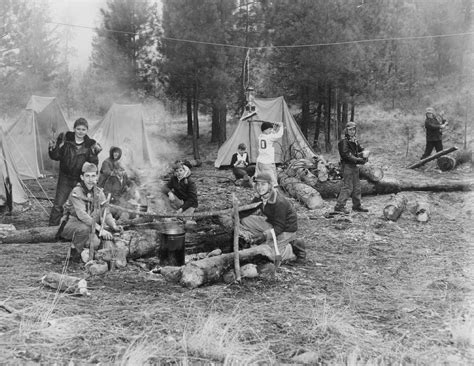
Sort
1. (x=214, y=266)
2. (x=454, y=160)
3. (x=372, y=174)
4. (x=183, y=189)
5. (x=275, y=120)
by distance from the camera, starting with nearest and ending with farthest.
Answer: (x=214, y=266) → (x=183, y=189) → (x=372, y=174) → (x=454, y=160) → (x=275, y=120)

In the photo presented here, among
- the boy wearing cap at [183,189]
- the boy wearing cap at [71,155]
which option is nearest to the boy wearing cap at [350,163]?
the boy wearing cap at [183,189]

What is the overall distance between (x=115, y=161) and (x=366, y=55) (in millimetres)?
10518

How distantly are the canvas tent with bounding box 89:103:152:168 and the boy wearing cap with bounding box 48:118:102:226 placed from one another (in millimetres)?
5792

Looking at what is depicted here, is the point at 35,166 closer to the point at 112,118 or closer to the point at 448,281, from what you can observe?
the point at 112,118

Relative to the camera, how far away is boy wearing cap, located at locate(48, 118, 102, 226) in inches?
248

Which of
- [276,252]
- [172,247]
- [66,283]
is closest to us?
[66,283]

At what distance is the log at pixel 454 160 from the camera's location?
37.5ft

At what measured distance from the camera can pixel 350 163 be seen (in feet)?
24.2

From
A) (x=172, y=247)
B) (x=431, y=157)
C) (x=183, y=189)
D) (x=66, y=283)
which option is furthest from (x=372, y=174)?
(x=66, y=283)

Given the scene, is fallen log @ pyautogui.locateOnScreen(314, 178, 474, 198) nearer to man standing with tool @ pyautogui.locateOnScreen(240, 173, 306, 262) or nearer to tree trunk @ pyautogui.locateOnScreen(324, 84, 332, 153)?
man standing with tool @ pyautogui.locateOnScreen(240, 173, 306, 262)

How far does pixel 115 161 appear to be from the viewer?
6891 mm

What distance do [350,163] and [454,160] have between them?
17.7 feet

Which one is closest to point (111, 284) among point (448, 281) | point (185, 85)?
point (448, 281)

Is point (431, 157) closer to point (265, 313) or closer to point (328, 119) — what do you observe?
point (328, 119)
